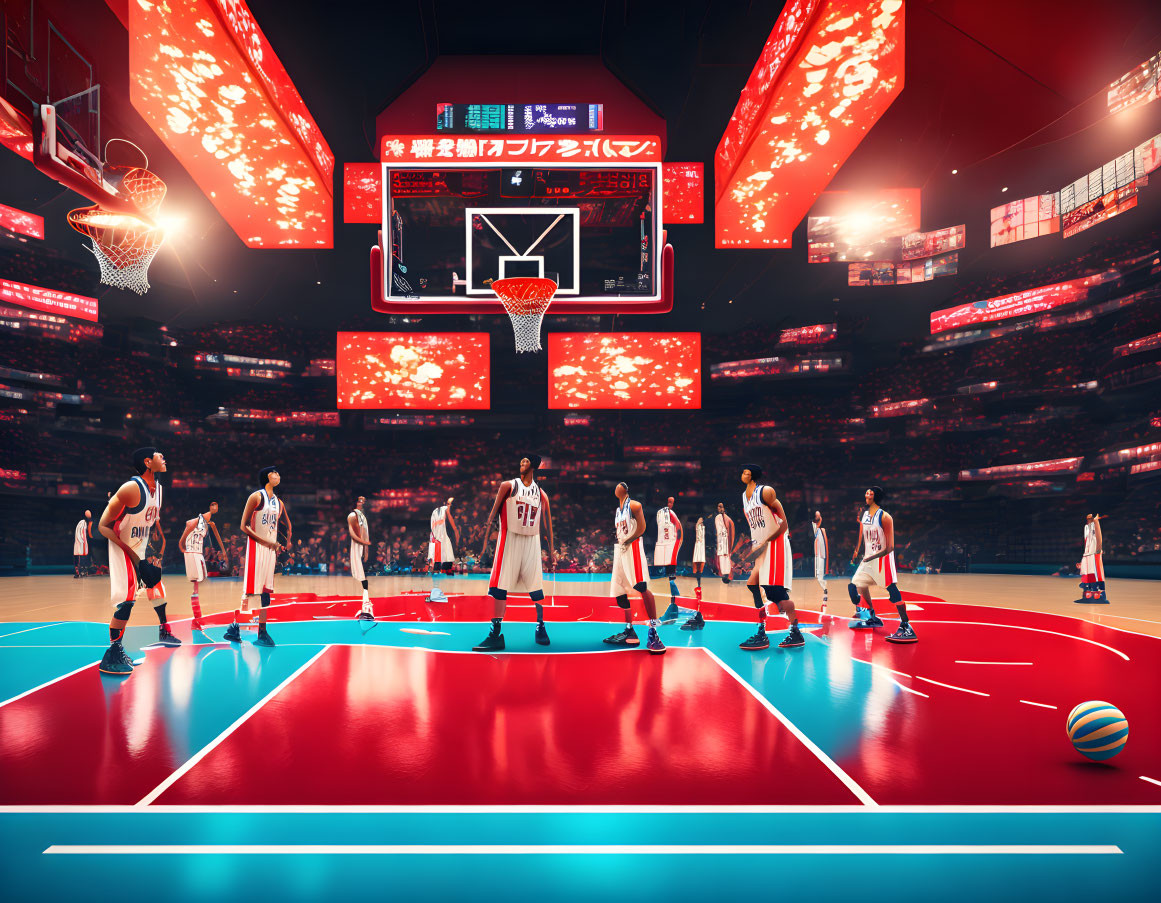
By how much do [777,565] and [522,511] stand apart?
2.88 metres

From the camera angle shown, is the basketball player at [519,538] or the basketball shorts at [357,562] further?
the basketball shorts at [357,562]

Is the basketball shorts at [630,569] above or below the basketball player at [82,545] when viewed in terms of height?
above

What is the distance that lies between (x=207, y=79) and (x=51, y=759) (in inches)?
281

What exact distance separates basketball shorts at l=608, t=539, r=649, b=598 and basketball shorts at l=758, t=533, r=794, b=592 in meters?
1.32

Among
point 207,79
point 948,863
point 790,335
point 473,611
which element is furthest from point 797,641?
point 790,335

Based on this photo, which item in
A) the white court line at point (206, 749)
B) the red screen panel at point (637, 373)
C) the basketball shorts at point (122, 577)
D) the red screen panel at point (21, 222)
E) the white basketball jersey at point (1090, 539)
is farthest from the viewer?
the red screen panel at point (21, 222)

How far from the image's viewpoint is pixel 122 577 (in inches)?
206

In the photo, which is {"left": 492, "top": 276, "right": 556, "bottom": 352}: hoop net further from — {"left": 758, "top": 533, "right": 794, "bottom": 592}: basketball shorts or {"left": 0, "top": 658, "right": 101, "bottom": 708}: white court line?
{"left": 0, "top": 658, "right": 101, "bottom": 708}: white court line

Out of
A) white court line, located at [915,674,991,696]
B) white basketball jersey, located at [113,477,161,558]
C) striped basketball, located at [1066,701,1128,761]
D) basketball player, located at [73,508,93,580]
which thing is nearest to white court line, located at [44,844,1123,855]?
striped basketball, located at [1066,701,1128,761]

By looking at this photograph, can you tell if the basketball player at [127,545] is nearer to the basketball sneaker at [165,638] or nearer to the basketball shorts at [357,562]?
the basketball sneaker at [165,638]

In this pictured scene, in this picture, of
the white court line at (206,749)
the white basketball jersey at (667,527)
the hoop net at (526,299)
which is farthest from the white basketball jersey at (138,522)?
the white basketball jersey at (667,527)

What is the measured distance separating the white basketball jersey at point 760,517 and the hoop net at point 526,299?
420 cm

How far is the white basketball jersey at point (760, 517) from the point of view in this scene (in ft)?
20.7

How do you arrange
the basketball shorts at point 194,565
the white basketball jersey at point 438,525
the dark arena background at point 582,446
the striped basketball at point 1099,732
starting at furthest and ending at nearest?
1. the white basketball jersey at point 438,525
2. the basketball shorts at point 194,565
3. the striped basketball at point 1099,732
4. the dark arena background at point 582,446
